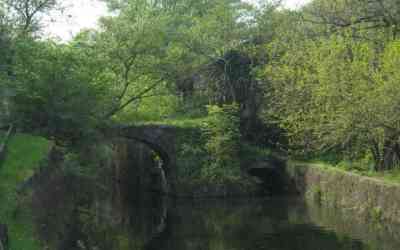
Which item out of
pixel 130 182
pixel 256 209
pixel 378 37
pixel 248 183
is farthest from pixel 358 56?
pixel 130 182

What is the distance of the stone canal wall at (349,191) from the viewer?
1928 centimetres

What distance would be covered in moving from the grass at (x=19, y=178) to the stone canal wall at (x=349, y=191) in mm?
11156

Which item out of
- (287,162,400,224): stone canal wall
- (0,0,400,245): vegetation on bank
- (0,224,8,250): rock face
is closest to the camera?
(0,224,8,250): rock face

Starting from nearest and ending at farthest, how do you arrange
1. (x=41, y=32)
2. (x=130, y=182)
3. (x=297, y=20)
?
1. (x=41, y=32)
2. (x=297, y=20)
3. (x=130, y=182)

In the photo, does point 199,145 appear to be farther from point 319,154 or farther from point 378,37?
point 378,37

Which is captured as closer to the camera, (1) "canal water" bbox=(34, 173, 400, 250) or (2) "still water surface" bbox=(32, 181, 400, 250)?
(1) "canal water" bbox=(34, 173, 400, 250)

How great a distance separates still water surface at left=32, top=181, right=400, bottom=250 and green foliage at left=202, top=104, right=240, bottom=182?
2835 millimetres

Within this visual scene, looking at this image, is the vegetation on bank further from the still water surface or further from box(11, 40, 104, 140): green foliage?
the still water surface

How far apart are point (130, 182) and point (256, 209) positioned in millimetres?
16049

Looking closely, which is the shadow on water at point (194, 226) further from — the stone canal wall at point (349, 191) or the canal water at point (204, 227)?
the stone canal wall at point (349, 191)

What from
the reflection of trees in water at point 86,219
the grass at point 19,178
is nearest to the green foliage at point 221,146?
the reflection of trees in water at point 86,219

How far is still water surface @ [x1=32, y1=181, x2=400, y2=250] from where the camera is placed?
53.1ft

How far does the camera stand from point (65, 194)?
16.5 m

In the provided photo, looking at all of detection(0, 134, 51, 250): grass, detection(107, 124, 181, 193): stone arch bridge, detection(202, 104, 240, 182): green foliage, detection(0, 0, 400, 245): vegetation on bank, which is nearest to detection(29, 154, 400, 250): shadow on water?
detection(0, 134, 51, 250): grass
